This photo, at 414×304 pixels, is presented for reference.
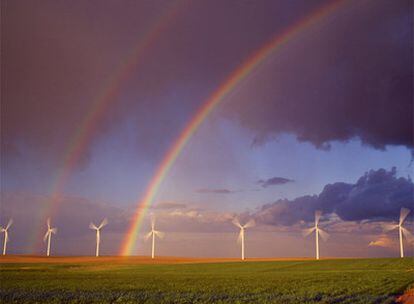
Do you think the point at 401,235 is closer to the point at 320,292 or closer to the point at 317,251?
the point at 317,251

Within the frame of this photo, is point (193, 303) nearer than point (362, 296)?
Yes

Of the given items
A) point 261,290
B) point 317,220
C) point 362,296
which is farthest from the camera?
point 317,220

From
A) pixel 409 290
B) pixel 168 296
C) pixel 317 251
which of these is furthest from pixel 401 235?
pixel 168 296

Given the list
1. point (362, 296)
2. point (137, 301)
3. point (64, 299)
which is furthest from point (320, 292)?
point (64, 299)

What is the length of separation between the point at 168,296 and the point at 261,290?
13.0m

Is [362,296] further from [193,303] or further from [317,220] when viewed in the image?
[317,220]

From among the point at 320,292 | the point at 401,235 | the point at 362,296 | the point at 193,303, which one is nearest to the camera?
the point at 193,303

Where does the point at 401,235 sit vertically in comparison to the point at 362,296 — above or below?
above

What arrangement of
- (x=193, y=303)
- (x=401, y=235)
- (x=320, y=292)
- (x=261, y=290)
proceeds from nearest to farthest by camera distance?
(x=193, y=303), (x=320, y=292), (x=261, y=290), (x=401, y=235)

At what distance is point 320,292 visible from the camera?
5272 centimetres

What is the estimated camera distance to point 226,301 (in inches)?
1759

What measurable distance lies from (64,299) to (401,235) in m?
142

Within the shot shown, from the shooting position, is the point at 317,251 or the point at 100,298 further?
the point at 317,251

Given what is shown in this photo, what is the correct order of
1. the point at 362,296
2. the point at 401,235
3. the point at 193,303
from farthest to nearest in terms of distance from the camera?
the point at 401,235, the point at 362,296, the point at 193,303
